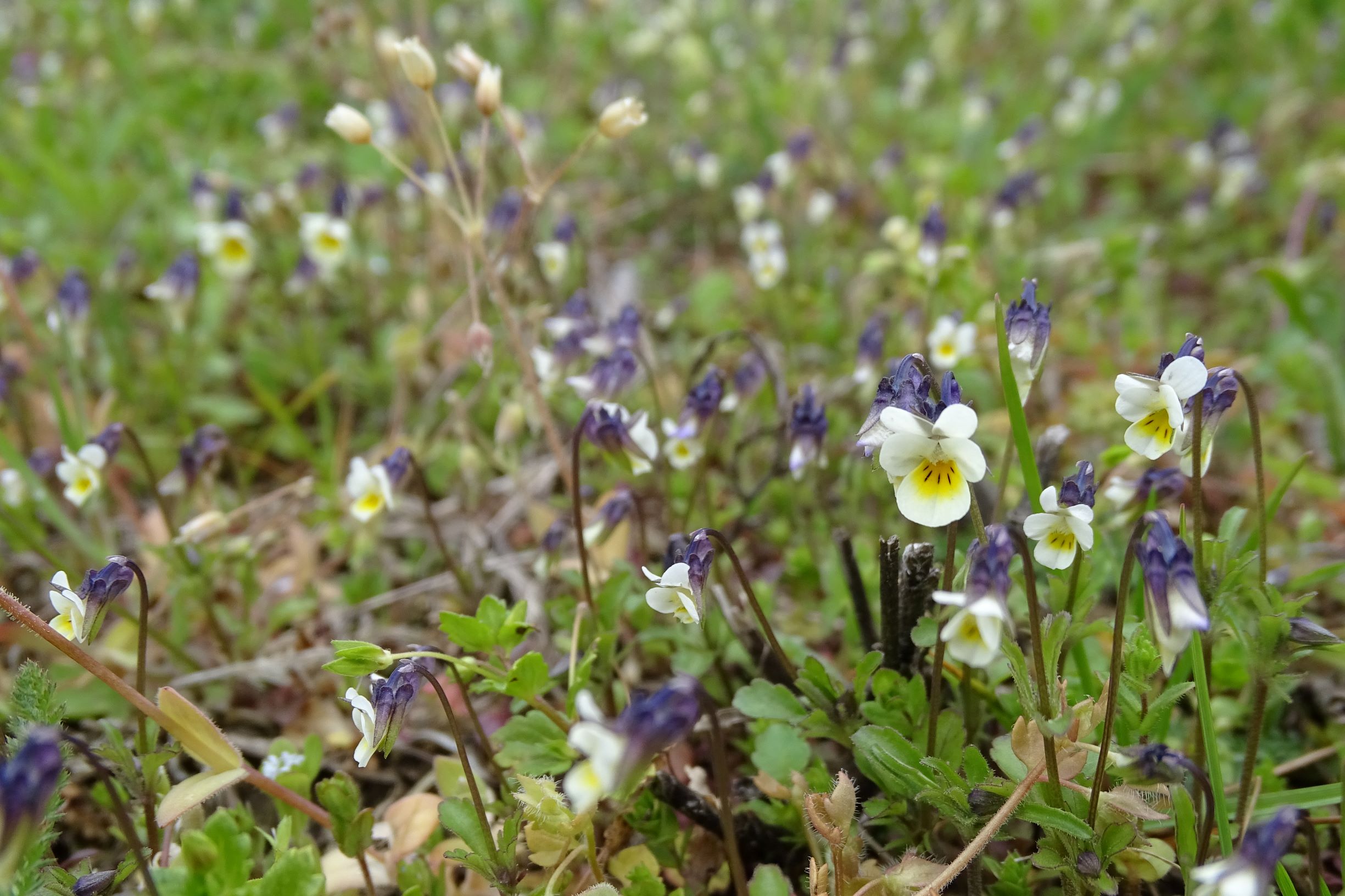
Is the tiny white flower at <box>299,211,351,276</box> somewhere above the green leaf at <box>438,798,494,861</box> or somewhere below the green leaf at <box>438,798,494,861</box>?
above

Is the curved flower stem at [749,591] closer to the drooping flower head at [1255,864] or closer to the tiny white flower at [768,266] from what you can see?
the drooping flower head at [1255,864]

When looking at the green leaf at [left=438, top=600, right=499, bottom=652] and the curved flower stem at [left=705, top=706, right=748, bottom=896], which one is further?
the green leaf at [left=438, top=600, right=499, bottom=652]

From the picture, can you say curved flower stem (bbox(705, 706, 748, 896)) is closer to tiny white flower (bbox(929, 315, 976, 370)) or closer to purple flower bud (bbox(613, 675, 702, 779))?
purple flower bud (bbox(613, 675, 702, 779))

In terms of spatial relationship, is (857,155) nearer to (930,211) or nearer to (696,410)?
(930,211)

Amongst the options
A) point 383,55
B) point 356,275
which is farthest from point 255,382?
→ point 383,55

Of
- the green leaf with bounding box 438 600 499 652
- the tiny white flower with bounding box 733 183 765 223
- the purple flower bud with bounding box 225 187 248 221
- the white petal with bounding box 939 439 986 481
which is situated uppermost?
the purple flower bud with bounding box 225 187 248 221

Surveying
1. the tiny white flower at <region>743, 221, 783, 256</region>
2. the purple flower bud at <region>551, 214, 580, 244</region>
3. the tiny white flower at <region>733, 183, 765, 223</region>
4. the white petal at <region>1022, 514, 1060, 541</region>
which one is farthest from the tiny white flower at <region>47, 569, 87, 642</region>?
the tiny white flower at <region>733, 183, 765, 223</region>

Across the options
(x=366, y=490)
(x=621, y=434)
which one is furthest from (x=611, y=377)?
(x=366, y=490)
